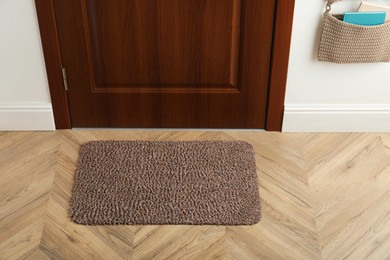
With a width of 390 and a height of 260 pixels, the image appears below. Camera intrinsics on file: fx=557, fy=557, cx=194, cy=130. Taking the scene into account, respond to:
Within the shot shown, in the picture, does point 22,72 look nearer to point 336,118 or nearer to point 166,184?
point 166,184

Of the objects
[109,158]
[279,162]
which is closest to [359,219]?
[279,162]

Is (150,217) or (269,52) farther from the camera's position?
(269,52)

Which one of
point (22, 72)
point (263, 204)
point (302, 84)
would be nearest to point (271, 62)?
point (302, 84)

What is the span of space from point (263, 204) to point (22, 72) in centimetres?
106

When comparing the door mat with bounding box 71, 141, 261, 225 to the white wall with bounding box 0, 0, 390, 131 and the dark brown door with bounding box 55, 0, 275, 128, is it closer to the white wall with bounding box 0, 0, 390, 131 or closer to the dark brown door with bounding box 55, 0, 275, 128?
the dark brown door with bounding box 55, 0, 275, 128

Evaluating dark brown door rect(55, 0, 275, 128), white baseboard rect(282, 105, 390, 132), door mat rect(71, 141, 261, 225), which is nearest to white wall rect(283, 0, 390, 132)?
white baseboard rect(282, 105, 390, 132)

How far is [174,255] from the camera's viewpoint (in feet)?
5.74

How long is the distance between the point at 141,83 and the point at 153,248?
2.33 feet

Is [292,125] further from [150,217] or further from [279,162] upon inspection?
[150,217]

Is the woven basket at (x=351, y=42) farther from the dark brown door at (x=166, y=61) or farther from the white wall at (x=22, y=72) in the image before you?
the white wall at (x=22, y=72)

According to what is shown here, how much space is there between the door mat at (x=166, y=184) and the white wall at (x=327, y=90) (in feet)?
0.91

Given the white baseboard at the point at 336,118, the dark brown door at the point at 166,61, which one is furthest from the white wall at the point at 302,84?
the dark brown door at the point at 166,61

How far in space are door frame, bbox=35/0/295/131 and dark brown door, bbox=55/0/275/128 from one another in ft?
0.08

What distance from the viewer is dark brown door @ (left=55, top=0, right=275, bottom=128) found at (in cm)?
204
